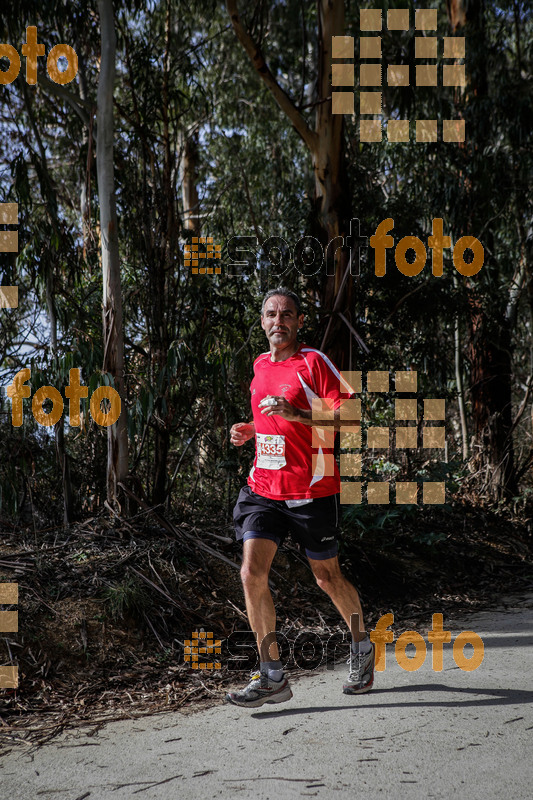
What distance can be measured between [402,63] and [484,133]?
1.34 meters

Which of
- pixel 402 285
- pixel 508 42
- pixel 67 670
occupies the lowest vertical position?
pixel 67 670

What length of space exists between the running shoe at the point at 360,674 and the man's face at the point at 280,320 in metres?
1.83

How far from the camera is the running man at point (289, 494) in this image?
4.51m

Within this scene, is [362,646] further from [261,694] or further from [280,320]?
[280,320]

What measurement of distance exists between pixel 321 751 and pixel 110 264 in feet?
15.5

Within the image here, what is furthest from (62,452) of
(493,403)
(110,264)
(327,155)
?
(493,403)

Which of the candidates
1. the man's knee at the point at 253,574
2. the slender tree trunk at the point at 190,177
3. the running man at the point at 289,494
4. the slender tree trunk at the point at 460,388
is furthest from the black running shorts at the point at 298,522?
the slender tree trunk at the point at 190,177

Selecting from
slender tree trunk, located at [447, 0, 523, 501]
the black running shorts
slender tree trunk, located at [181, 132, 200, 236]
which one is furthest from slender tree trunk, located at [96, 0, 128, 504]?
slender tree trunk, located at [181, 132, 200, 236]

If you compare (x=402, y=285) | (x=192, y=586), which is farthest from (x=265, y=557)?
(x=402, y=285)

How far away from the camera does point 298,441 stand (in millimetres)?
4559

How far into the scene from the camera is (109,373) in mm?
6957

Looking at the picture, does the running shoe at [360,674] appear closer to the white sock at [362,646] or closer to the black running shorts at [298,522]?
the white sock at [362,646]

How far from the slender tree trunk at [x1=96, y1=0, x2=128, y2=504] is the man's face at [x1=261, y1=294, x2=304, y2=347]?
8.69 ft

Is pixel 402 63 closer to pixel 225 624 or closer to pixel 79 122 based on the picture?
pixel 79 122
